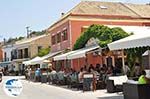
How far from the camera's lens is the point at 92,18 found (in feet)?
128

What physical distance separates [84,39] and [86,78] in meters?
13.2

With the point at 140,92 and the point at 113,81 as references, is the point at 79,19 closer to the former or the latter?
the point at 113,81

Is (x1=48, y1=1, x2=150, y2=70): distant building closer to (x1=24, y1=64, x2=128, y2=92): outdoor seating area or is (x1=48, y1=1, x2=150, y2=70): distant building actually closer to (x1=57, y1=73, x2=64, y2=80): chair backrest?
A: (x1=57, y1=73, x2=64, y2=80): chair backrest

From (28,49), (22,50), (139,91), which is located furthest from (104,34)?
(22,50)

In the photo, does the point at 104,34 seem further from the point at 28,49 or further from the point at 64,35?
the point at 28,49

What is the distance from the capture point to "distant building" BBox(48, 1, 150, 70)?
39.0 m

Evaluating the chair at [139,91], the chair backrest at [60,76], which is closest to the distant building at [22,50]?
the chair backrest at [60,76]

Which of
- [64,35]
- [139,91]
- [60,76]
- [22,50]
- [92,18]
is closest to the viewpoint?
[139,91]

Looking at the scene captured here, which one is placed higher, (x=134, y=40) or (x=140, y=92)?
(x=134, y=40)

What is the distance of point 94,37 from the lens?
31.2 m

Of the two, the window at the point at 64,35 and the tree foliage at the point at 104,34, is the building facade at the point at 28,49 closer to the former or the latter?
the window at the point at 64,35

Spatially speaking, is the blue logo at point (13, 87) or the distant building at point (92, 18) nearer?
the blue logo at point (13, 87)

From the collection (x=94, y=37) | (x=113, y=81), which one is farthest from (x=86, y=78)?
(x=94, y=37)

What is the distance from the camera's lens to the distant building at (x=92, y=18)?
38969 mm
